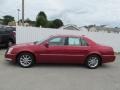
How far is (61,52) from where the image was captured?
984 centimetres

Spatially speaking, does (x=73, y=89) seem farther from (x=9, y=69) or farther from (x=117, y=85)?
(x=9, y=69)

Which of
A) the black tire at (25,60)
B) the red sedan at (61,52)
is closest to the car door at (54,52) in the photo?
the red sedan at (61,52)

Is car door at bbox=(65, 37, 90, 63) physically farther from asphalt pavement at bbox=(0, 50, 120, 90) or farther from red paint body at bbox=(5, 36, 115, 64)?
asphalt pavement at bbox=(0, 50, 120, 90)

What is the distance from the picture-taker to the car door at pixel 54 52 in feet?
32.0

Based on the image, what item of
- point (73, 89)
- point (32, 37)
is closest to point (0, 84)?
point (73, 89)

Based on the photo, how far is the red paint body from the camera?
967 centimetres

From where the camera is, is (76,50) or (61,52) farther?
(76,50)

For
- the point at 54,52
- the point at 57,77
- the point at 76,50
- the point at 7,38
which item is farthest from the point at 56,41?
the point at 7,38

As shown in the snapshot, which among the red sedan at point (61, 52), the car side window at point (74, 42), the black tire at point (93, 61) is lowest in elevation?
the black tire at point (93, 61)

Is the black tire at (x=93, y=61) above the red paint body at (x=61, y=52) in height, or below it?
below

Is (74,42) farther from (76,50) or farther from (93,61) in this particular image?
(93,61)

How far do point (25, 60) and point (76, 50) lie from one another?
2.21 m

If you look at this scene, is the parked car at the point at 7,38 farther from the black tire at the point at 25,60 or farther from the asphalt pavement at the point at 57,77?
the black tire at the point at 25,60

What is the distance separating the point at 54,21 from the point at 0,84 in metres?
56.2
